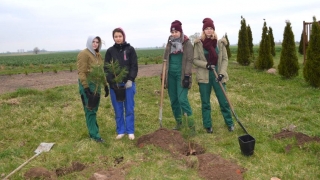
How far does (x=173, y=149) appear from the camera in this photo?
423 cm

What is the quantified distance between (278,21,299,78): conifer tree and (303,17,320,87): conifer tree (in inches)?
59.9

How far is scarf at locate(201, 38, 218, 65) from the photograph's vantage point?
15.4 ft

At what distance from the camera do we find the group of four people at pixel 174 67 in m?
4.47

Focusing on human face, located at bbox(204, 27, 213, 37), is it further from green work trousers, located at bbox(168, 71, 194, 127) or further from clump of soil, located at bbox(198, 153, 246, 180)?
clump of soil, located at bbox(198, 153, 246, 180)

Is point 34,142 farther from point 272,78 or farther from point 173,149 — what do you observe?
point 272,78

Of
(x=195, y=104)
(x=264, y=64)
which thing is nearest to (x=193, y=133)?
(x=195, y=104)

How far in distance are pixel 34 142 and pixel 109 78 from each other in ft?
6.20

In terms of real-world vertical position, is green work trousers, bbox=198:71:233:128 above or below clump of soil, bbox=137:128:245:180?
above

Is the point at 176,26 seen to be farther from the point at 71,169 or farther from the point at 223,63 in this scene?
the point at 71,169

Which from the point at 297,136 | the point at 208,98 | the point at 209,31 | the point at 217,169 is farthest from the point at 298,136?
the point at 209,31

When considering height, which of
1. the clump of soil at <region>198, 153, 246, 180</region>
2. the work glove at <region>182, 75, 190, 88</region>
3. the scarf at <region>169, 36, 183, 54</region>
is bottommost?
the clump of soil at <region>198, 153, 246, 180</region>

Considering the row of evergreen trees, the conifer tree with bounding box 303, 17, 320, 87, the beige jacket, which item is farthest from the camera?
the row of evergreen trees

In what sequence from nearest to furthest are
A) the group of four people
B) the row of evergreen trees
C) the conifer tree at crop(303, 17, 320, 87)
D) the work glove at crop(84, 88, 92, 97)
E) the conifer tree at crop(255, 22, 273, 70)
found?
the work glove at crop(84, 88, 92, 97) < the group of four people < the conifer tree at crop(303, 17, 320, 87) < the row of evergreen trees < the conifer tree at crop(255, 22, 273, 70)

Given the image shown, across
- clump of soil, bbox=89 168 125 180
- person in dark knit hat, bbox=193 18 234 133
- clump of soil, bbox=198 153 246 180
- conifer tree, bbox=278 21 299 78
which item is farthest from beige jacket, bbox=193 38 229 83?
conifer tree, bbox=278 21 299 78
